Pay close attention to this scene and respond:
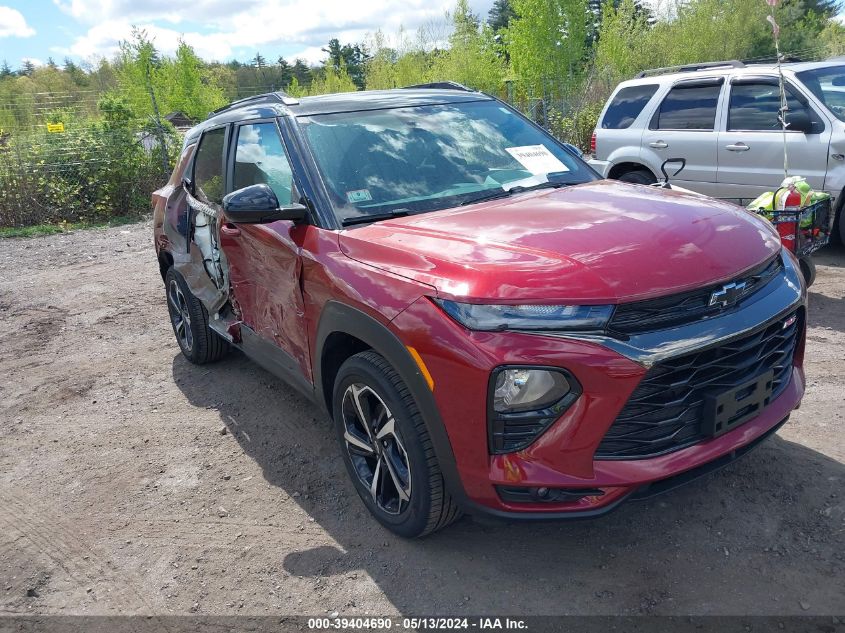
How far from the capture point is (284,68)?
220 ft

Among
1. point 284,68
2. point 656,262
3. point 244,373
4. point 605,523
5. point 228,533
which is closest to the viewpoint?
point 656,262

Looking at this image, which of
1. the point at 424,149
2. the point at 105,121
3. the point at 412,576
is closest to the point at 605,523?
the point at 412,576

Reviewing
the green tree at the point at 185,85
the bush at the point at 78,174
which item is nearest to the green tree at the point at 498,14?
the green tree at the point at 185,85

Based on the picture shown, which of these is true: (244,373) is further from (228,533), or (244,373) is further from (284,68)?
(284,68)

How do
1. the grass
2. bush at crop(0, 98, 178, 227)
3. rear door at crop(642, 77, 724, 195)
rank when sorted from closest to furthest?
rear door at crop(642, 77, 724, 195)
the grass
bush at crop(0, 98, 178, 227)

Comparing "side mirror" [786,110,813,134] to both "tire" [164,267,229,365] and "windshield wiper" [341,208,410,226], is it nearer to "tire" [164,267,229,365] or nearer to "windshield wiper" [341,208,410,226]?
"windshield wiper" [341,208,410,226]

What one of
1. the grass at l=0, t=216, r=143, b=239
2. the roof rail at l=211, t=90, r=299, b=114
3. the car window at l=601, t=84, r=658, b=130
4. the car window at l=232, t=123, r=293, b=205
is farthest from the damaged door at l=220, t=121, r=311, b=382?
the grass at l=0, t=216, r=143, b=239

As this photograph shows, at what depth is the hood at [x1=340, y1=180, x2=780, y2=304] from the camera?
2406 millimetres

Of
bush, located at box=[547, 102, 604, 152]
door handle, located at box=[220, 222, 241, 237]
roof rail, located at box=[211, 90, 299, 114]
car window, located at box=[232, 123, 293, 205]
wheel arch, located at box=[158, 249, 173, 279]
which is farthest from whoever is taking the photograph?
bush, located at box=[547, 102, 604, 152]

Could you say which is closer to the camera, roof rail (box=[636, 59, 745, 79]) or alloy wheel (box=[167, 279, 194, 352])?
alloy wheel (box=[167, 279, 194, 352])

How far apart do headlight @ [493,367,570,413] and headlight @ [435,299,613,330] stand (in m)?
0.16

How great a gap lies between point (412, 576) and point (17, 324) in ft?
20.2

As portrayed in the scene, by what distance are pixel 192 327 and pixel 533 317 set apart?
3.64 meters

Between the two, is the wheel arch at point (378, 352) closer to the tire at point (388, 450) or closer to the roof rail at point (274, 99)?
the tire at point (388, 450)
